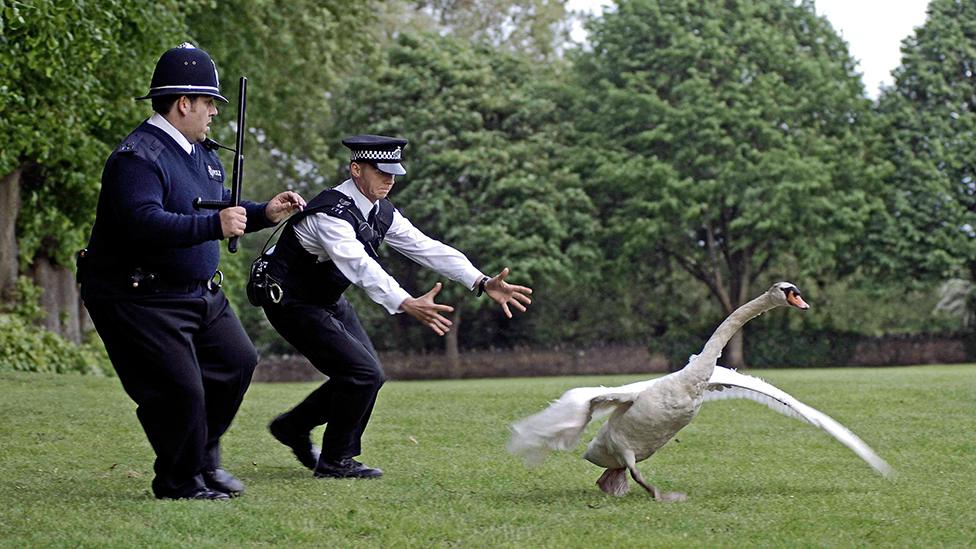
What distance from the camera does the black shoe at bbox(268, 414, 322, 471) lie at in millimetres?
9594

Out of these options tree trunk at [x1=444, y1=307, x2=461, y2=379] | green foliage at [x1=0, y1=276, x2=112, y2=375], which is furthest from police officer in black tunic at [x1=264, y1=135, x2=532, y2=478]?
tree trunk at [x1=444, y1=307, x2=461, y2=379]

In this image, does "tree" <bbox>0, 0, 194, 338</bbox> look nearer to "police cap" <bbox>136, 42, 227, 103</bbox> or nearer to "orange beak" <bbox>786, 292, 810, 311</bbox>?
"police cap" <bbox>136, 42, 227, 103</bbox>

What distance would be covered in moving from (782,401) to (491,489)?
204 centimetres

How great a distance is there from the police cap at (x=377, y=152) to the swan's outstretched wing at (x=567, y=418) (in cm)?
195

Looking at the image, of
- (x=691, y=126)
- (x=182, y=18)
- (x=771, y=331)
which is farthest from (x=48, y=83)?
(x=771, y=331)

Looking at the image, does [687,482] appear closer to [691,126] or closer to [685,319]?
[691,126]

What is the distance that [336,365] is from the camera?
9062 mm

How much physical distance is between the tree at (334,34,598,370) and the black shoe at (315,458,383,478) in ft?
116

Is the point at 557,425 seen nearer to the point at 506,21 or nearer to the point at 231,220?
the point at 231,220

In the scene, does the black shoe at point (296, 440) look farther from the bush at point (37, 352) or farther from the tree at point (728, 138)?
the tree at point (728, 138)

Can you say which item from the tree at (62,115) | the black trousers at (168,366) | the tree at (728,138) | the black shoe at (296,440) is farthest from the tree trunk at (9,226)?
the tree at (728,138)

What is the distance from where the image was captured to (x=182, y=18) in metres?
25.9

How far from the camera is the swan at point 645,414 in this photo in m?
8.03

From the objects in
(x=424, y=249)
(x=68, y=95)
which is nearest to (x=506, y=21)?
(x=68, y=95)
